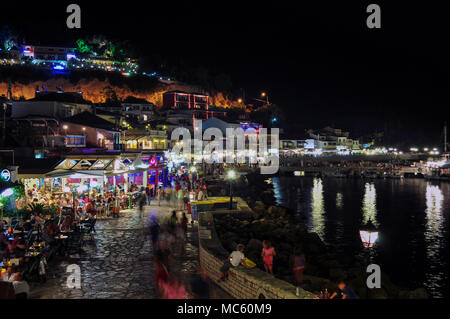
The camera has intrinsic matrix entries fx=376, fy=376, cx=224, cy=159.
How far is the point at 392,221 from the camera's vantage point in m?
28.4

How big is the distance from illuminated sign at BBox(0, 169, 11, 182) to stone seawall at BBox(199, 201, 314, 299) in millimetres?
9376

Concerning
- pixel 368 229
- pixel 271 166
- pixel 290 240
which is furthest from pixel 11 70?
pixel 368 229

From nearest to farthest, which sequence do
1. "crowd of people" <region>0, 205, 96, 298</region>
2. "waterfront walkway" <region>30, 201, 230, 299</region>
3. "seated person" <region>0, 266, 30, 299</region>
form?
"seated person" <region>0, 266, 30, 299</region>, "crowd of people" <region>0, 205, 96, 298</region>, "waterfront walkway" <region>30, 201, 230, 299</region>

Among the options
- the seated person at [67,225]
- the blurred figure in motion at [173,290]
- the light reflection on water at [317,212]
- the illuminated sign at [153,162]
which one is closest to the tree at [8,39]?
the illuminated sign at [153,162]

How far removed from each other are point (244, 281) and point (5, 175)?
39.7 ft

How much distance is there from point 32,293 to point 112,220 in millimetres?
8479

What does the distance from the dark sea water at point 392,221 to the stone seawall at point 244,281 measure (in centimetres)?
433

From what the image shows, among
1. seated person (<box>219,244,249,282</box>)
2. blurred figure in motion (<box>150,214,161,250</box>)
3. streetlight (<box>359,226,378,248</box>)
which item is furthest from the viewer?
blurred figure in motion (<box>150,214,161,250</box>)

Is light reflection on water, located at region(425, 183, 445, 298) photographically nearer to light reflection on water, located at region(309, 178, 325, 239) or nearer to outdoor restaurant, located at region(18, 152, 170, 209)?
light reflection on water, located at region(309, 178, 325, 239)

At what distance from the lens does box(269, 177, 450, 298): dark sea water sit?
17.1m

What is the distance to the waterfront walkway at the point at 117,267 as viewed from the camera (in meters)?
8.80

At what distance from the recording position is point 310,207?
112ft

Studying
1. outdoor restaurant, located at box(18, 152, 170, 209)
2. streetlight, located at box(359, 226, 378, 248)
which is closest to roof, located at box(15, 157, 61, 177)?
outdoor restaurant, located at box(18, 152, 170, 209)
